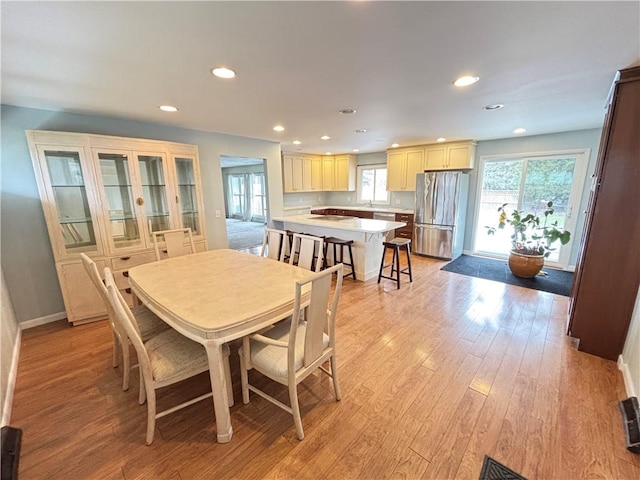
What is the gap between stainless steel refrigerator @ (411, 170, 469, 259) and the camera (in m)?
5.01

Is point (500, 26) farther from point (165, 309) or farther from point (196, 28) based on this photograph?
point (165, 309)

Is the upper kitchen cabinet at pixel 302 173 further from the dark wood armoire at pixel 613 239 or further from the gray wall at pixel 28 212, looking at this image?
the dark wood armoire at pixel 613 239

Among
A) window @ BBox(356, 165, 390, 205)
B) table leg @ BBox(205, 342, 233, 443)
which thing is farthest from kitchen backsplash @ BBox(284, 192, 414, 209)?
table leg @ BBox(205, 342, 233, 443)

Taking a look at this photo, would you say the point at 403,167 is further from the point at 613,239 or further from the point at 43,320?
the point at 43,320

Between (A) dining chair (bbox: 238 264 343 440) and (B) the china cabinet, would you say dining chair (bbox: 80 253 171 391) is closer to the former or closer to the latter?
(B) the china cabinet

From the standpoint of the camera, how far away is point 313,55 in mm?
1646

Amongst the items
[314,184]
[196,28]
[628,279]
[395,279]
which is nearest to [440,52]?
[196,28]

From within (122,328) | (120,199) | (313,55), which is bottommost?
(122,328)

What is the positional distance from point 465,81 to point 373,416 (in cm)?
258

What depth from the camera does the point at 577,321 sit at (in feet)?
7.76

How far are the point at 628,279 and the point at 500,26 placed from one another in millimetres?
2232

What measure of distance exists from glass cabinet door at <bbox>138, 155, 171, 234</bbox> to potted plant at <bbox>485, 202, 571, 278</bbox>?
5225 millimetres

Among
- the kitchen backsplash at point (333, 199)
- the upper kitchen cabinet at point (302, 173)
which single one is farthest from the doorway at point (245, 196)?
the upper kitchen cabinet at point (302, 173)

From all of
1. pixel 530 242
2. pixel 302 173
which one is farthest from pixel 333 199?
pixel 530 242
